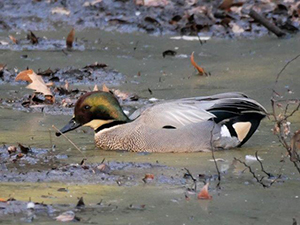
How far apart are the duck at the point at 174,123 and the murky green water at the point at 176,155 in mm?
112

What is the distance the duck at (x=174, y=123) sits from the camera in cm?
703

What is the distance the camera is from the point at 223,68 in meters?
10.7

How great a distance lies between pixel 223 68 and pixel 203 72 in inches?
15.6

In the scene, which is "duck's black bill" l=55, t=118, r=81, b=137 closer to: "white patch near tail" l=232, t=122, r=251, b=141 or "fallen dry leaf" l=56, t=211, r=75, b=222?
"white patch near tail" l=232, t=122, r=251, b=141

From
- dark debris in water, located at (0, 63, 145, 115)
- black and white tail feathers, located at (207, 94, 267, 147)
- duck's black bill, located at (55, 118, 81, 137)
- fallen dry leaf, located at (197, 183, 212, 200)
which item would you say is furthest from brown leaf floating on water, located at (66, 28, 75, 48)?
fallen dry leaf, located at (197, 183, 212, 200)

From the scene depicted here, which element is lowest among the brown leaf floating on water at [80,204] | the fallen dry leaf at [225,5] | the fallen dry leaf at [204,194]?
the fallen dry leaf at [225,5]

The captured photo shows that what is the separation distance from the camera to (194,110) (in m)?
7.12

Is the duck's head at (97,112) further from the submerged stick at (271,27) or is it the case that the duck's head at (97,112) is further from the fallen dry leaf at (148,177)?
the submerged stick at (271,27)

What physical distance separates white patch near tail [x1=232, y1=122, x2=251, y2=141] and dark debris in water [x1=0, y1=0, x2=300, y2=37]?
19.0 feet

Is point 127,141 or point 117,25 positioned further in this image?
point 117,25

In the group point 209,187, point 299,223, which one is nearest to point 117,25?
point 209,187

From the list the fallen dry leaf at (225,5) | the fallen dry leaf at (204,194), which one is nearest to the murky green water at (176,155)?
the fallen dry leaf at (204,194)

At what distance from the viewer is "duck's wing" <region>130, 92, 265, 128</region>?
7.07 m

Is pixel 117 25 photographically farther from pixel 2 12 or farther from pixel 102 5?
pixel 2 12
